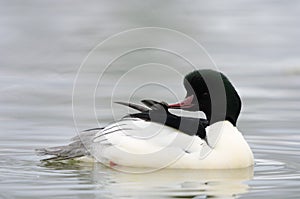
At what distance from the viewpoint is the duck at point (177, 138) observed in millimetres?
10711

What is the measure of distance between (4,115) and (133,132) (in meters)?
2.93

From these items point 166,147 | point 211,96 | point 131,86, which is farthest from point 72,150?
point 131,86

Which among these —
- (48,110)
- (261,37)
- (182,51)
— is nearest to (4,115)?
(48,110)

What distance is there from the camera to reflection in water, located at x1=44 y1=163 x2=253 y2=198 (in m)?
9.59

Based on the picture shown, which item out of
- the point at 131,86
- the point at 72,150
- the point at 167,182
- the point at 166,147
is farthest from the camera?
the point at 131,86

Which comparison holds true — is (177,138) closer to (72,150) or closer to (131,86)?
(72,150)

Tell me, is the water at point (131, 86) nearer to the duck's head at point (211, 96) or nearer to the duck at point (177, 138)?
the duck at point (177, 138)

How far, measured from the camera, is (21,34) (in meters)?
19.3

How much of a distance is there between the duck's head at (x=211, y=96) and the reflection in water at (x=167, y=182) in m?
0.84

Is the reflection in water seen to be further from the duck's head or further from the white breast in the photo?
the duck's head

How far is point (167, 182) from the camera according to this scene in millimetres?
10180

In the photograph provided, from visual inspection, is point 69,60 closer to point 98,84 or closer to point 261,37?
point 98,84

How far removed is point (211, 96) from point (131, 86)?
13.5 feet

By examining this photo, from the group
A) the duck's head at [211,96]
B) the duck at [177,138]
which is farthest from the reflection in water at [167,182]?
the duck's head at [211,96]
